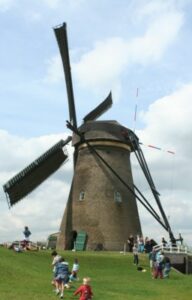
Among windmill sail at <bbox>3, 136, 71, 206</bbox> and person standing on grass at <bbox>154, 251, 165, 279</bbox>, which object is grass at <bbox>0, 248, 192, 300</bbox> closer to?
person standing on grass at <bbox>154, 251, 165, 279</bbox>

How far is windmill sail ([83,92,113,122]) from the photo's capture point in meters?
43.8

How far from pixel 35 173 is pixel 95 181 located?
4.32 meters

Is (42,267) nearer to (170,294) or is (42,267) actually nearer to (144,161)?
(170,294)

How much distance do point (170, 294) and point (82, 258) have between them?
1122cm

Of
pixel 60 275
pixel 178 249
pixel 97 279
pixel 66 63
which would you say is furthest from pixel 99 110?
pixel 60 275

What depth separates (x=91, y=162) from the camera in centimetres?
4038

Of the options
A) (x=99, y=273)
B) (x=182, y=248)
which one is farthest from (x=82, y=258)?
(x=182, y=248)

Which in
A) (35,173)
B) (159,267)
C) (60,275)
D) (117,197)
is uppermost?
(35,173)

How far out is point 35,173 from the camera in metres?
39.7

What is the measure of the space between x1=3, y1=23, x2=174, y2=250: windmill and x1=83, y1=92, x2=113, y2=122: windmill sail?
7.42 ft

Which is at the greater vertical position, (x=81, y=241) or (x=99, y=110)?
(x=99, y=110)

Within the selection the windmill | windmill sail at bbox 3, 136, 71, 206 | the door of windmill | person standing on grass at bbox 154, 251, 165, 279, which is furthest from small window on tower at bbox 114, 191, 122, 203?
person standing on grass at bbox 154, 251, 165, 279

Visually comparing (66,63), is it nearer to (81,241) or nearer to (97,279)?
(81,241)

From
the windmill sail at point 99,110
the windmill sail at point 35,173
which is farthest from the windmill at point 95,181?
the windmill sail at point 99,110
